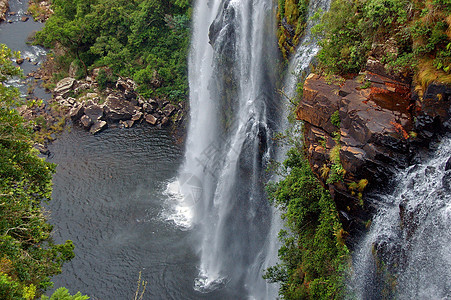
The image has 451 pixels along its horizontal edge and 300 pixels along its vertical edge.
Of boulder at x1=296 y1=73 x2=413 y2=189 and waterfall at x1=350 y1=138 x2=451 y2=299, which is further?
boulder at x1=296 y1=73 x2=413 y2=189

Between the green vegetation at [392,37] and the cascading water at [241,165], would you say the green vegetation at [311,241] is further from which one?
the green vegetation at [392,37]

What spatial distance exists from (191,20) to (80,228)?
21.3m

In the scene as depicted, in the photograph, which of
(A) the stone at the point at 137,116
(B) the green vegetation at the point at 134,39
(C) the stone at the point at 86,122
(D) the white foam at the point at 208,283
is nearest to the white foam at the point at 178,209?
(D) the white foam at the point at 208,283

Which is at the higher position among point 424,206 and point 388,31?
point 388,31

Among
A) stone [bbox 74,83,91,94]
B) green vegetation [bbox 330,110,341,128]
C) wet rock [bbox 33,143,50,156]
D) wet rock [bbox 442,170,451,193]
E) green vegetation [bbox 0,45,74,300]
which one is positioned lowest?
wet rock [bbox 33,143,50,156]

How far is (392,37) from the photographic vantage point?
36.3 feet

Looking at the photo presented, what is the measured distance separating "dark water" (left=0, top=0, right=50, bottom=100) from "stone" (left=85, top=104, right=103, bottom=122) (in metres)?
6.23

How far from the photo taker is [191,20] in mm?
31828

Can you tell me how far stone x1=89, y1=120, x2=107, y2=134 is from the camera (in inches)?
1195

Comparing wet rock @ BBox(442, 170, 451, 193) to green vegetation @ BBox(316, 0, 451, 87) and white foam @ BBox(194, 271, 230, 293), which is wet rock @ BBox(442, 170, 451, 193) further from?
white foam @ BBox(194, 271, 230, 293)

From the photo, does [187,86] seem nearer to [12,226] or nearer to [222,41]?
[222,41]

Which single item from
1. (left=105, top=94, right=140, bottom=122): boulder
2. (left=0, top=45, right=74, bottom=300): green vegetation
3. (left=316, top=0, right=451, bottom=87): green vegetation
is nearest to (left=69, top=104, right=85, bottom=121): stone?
(left=105, top=94, right=140, bottom=122): boulder

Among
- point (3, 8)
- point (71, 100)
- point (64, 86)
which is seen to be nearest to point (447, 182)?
point (71, 100)

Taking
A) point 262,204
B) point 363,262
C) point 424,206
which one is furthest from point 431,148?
point 262,204
